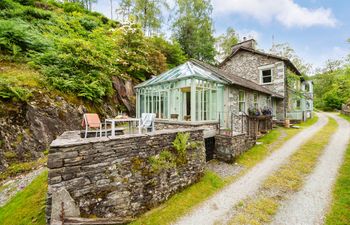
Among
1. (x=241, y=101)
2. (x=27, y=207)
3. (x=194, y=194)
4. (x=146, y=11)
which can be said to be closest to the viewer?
(x=27, y=207)

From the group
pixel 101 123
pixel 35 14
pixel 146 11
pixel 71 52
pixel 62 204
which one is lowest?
pixel 62 204

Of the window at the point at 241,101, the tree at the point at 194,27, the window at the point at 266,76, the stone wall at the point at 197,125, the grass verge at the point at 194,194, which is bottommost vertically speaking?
the grass verge at the point at 194,194

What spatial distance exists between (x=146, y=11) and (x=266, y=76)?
17.4 metres

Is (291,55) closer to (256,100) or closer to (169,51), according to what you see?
(256,100)

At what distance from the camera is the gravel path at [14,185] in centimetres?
497

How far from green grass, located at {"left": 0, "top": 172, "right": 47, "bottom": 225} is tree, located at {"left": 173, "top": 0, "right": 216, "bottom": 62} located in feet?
71.2

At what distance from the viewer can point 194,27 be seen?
22188mm

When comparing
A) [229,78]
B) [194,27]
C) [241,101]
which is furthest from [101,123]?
[194,27]

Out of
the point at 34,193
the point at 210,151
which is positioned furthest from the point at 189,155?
the point at 34,193

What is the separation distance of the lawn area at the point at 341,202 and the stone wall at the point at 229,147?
3.58m

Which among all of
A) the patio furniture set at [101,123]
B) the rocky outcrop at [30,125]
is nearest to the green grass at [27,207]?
the rocky outcrop at [30,125]

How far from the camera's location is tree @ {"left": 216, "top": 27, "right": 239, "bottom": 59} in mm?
28078

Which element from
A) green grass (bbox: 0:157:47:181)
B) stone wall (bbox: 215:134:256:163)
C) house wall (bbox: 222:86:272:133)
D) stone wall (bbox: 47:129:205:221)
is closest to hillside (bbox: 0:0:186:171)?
green grass (bbox: 0:157:47:181)

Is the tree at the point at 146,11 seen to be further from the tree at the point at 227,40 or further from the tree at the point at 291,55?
the tree at the point at 291,55
